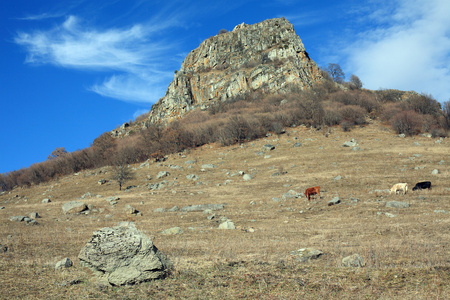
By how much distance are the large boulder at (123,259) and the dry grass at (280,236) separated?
0.27m

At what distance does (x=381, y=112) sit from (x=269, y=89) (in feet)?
105

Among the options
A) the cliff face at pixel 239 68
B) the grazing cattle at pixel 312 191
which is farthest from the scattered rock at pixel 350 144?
the cliff face at pixel 239 68

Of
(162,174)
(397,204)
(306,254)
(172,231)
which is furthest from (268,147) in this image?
(306,254)

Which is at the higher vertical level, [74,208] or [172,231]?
[74,208]

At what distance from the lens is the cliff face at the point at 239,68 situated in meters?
83.8

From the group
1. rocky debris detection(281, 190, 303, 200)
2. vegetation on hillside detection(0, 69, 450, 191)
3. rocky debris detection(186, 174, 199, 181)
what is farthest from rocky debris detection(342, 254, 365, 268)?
vegetation on hillside detection(0, 69, 450, 191)

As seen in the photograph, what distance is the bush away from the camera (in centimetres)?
4584

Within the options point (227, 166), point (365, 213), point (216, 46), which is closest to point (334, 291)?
point (365, 213)

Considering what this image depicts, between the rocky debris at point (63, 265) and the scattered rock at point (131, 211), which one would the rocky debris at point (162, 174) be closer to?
the scattered rock at point (131, 211)

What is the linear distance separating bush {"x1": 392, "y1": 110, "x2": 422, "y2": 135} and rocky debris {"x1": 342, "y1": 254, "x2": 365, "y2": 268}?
4328 centimetres

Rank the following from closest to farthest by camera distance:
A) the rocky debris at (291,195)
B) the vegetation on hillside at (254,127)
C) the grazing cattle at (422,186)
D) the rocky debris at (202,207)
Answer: the grazing cattle at (422,186), the rocky debris at (202,207), the rocky debris at (291,195), the vegetation on hillside at (254,127)

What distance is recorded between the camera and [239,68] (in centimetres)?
9612

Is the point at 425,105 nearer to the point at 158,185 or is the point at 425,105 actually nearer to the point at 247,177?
the point at 247,177

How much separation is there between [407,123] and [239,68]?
5840 centimetres
